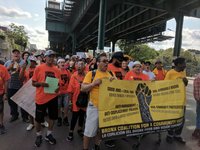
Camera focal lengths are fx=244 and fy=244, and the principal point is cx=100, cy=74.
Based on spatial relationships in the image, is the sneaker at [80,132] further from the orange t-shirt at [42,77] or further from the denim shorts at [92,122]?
the denim shorts at [92,122]

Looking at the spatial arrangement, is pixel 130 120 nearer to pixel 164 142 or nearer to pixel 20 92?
pixel 164 142

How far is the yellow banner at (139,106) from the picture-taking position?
4012mm

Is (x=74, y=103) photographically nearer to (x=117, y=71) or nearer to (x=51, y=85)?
(x=51, y=85)

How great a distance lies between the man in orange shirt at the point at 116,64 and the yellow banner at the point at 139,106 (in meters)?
0.77

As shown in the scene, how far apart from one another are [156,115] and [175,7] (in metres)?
13.1

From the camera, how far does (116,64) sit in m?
5.11

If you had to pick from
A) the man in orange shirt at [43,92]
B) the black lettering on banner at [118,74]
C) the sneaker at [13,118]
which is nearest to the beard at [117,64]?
the black lettering on banner at [118,74]

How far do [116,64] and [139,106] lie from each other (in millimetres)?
1139

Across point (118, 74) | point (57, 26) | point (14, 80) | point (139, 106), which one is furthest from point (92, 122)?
point (57, 26)

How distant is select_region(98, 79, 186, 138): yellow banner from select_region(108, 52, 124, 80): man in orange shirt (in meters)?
0.77

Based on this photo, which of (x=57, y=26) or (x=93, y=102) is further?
(x=57, y=26)

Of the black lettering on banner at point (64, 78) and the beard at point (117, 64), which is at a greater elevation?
the beard at point (117, 64)

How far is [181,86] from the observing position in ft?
16.6

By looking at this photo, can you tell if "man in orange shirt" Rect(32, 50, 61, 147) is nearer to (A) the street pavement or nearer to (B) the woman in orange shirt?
(A) the street pavement
